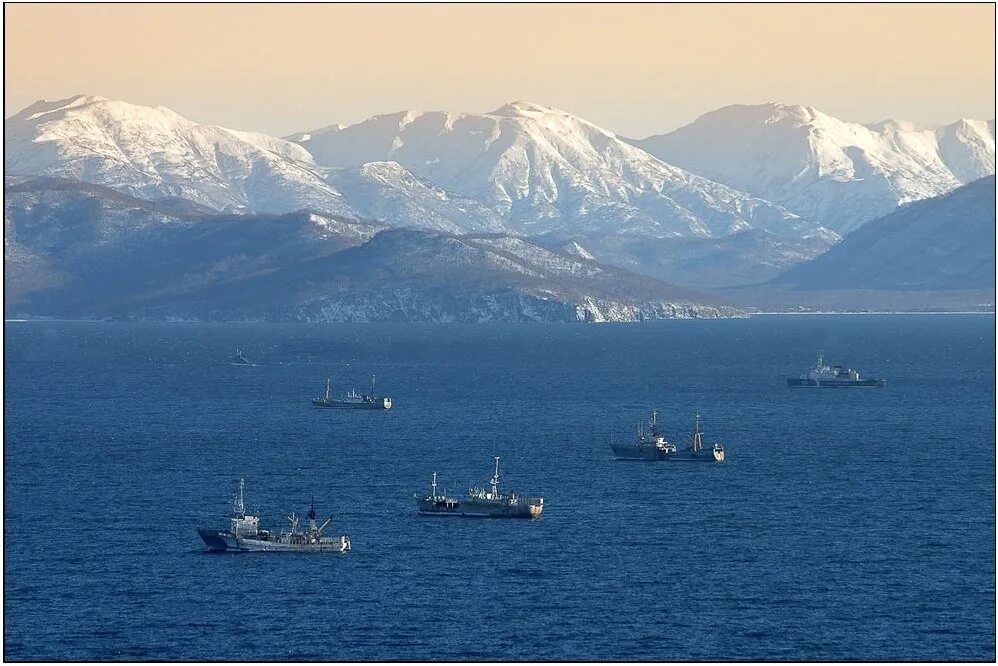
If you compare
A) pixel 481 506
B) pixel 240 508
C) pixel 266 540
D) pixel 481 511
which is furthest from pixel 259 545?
pixel 481 506

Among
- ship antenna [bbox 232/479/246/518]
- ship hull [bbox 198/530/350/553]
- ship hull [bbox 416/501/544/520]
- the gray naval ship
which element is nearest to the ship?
ship hull [bbox 416/501/544/520]

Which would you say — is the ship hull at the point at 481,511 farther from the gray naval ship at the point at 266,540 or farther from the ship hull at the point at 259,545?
the ship hull at the point at 259,545

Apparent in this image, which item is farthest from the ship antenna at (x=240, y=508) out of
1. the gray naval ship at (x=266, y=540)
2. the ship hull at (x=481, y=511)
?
the ship hull at (x=481, y=511)

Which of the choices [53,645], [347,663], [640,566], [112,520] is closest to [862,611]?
[640,566]

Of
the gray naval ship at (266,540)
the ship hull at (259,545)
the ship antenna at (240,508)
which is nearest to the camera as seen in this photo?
the ship hull at (259,545)

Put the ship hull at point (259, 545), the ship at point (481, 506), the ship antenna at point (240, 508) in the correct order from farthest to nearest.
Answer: the ship at point (481, 506) < the ship antenna at point (240, 508) < the ship hull at point (259, 545)

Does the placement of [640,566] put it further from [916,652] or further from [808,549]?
[916,652]

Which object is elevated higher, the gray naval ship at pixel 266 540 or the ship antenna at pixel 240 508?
the ship antenna at pixel 240 508
